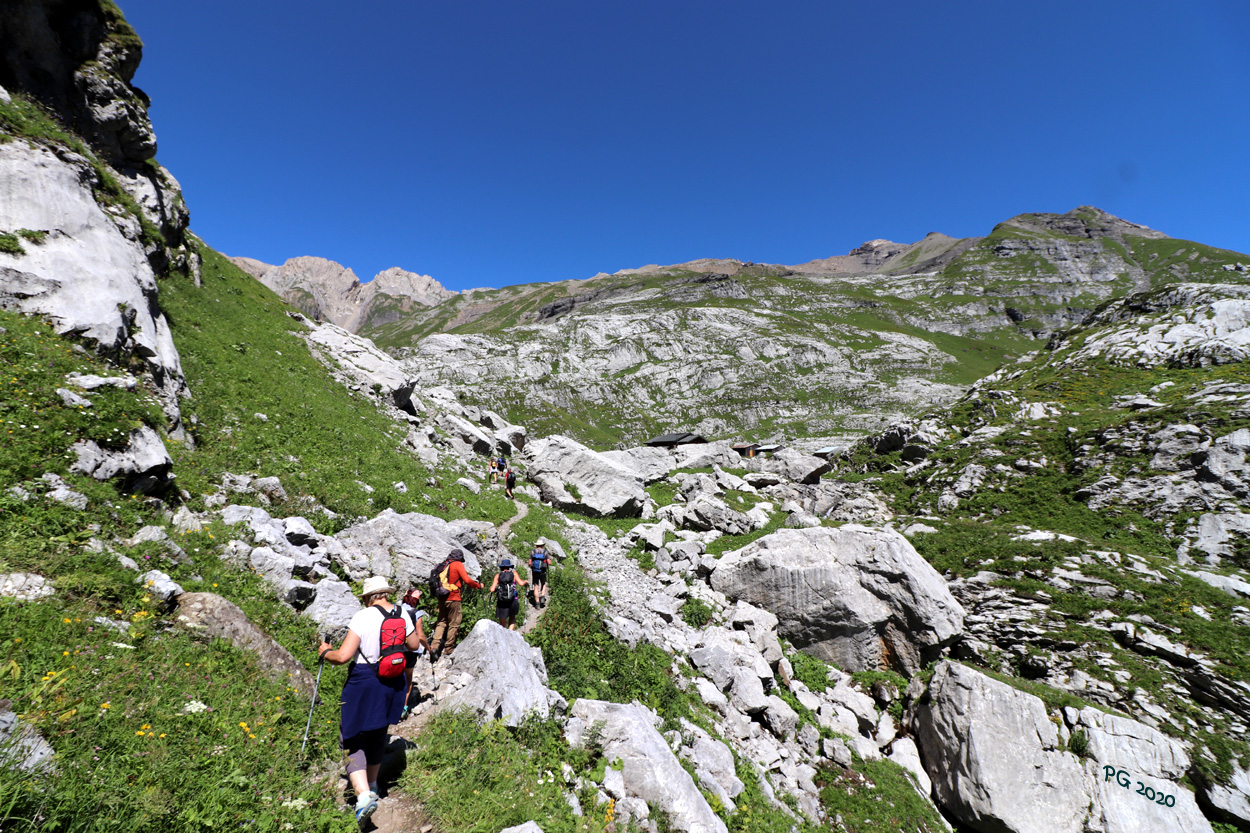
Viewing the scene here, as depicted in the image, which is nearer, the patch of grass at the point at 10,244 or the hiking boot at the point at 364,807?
the hiking boot at the point at 364,807

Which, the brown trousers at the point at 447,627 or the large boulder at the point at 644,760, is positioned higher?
the brown trousers at the point at 447,627

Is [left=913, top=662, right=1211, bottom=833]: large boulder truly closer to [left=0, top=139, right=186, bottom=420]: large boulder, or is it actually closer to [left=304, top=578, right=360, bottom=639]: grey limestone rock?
[left=304, top=578, right=360, bottom=639]: grey limestone rock

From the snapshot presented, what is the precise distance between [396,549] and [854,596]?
51.3ft

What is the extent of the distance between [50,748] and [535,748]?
5.88 metres

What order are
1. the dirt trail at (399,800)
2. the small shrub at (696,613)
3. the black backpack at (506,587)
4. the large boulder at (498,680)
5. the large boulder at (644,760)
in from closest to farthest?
the dirt trail at (399,800) → the large boulder at (644,760) → the large boulder at (498,680) → the black backpack at (506,587) → the small shrub at (696,613)

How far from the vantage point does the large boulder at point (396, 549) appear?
35.9 ft

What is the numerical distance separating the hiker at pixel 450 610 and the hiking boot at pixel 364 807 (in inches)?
169

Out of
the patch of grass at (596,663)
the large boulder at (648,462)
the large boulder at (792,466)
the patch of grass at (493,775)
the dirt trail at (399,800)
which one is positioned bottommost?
the dirt trail at (399,800)

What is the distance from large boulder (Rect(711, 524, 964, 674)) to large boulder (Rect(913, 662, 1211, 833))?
10.2 feet

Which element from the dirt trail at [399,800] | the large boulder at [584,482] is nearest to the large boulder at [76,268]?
the dirt trail at [399,800]

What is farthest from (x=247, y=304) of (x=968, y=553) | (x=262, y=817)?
(x=968, y=553)

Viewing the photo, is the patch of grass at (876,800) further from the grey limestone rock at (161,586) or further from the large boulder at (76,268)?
the large boulder at (76,268)

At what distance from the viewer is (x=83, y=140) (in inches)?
896

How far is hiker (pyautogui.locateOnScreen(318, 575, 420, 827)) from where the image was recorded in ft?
19.0
